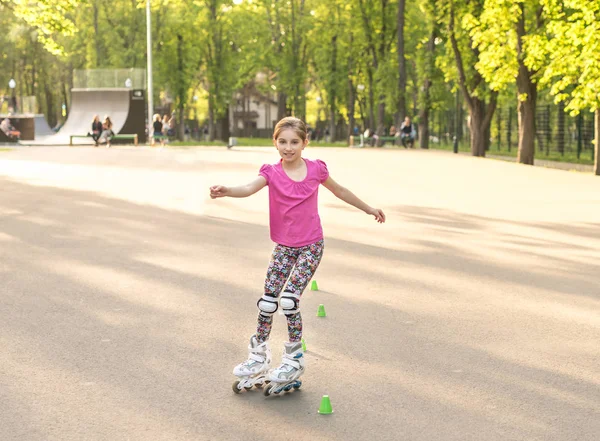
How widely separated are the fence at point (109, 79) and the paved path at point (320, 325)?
4264 cm

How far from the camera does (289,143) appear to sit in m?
5.64

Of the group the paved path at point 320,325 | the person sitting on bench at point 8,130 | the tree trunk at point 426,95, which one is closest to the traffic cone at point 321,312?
the paved path at point 320,325

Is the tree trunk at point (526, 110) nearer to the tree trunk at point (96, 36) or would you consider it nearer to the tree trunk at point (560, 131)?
the tree trunk at point (560, 131)

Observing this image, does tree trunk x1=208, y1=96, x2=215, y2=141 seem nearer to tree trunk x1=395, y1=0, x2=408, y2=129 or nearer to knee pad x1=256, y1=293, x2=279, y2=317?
tree trunk x1=395, y1=0, x2=408, y2=129

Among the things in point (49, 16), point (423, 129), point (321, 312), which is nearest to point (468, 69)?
point (423, 129)

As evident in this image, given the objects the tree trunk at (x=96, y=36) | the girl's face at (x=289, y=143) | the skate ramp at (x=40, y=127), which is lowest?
the girl's face at (x=289, y=143)

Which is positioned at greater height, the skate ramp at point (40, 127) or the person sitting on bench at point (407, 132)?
the skate ramp at point (40, 127)

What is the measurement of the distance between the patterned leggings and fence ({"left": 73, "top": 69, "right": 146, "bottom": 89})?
53.4m

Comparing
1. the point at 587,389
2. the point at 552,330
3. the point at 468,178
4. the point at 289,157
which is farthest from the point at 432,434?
the point at 468,178

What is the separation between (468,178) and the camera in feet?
81.3

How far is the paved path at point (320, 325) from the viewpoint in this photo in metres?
5.10

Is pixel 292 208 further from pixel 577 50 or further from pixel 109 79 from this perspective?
pixel 109 79

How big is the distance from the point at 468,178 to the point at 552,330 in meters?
17.7

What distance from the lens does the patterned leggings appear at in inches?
222
